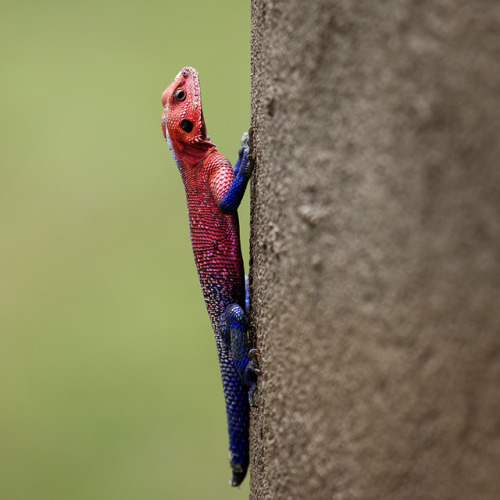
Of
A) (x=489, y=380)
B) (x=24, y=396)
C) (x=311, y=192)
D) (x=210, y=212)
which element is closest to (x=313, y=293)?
(x=311, y=192)

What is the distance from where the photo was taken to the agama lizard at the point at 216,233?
1404 millimetres

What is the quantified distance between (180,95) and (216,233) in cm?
39

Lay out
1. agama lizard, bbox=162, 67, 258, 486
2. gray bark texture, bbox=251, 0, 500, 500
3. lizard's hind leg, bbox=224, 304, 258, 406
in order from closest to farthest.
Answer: gray bark texture, bbox=251, 0, 500, 500
lizard's hind leg, bbox=224, 304, 258, 406
agama lizard, bbox=162, 67, 258, 486

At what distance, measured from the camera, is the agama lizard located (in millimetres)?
1404

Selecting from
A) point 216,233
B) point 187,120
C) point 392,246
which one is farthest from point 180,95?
point 392,246

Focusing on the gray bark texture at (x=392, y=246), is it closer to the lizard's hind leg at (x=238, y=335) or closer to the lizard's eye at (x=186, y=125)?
the lizard's hind leg at (x=238, y=335)

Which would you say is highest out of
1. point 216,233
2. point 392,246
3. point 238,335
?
point 216,233

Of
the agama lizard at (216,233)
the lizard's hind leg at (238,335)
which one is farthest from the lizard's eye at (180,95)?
the lizard's hind leg at (238,335)

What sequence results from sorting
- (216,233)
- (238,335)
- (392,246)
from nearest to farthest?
(392,246)
(238,335)
(216,233)

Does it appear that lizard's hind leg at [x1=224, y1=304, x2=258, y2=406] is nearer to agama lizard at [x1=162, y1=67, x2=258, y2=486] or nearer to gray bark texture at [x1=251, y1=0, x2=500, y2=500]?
agama lizard at [x1=162, y1=67, x2=258, y2=486]

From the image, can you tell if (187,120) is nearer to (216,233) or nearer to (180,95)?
(180,95)

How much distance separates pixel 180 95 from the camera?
1.50 metres

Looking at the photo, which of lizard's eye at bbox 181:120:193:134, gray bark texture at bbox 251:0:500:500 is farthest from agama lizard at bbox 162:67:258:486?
gray bark texture at bbox 251:0:500:500

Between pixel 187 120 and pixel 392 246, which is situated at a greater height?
pixel 187 120
